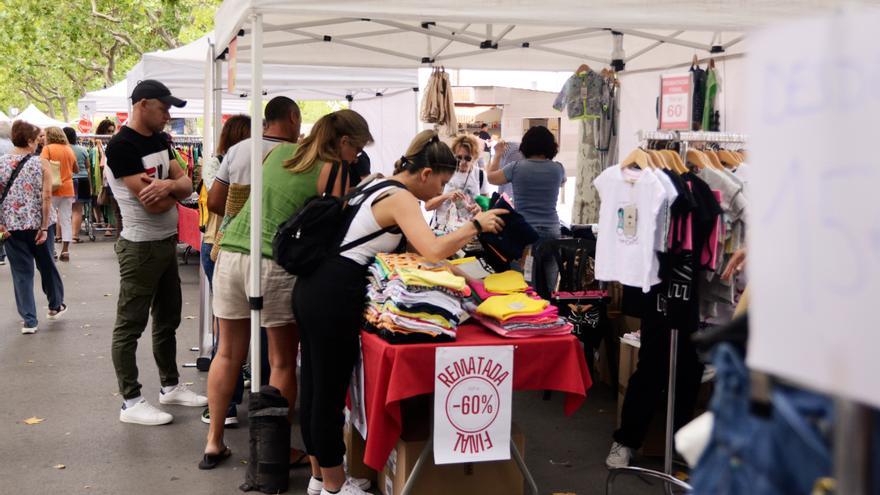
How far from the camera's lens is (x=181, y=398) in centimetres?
594

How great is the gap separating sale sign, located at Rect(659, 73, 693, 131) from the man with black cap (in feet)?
9.08

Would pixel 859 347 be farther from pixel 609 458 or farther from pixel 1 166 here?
pixel 1 166

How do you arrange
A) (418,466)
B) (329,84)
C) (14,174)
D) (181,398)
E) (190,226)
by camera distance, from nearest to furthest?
(418,466), (181,398), (190,226), (14,174), (329,84)

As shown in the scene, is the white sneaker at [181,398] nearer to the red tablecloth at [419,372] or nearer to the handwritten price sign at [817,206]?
the red tablecloth at [419,372]

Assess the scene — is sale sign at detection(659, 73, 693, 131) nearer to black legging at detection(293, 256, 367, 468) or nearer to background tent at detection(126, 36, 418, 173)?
black legging at detection(293, 256, 367, 468)

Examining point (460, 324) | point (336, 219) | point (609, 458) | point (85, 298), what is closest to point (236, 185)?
point (336, 219)

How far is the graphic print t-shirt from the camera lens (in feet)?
16.8

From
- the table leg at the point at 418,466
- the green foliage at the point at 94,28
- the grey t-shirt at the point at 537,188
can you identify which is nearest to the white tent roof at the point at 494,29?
the grey t-shirt at the point at 537,188

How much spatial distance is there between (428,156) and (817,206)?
2.79 meters

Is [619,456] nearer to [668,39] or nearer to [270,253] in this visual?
[270,253]

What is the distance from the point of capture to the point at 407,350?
3.67 m

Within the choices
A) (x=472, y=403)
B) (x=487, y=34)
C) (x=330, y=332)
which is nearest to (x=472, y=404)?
(x=472, y=403)

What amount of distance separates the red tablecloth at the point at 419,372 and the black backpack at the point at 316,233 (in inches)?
15.8

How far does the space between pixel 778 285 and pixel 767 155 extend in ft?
0.63
